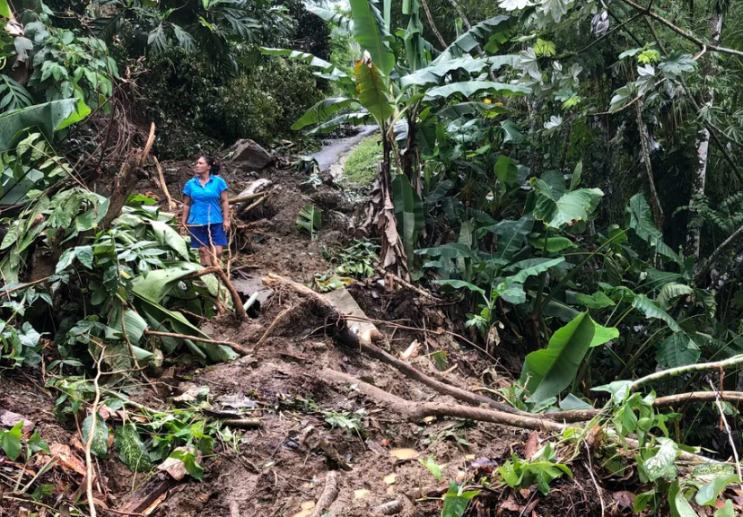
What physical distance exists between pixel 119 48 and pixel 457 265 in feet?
25.8

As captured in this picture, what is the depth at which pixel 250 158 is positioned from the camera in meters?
10.2

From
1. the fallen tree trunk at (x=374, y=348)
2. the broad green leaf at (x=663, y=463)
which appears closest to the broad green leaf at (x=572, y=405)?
the fallen tree trunk at (x=374, y=348)

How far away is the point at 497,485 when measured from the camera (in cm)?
220

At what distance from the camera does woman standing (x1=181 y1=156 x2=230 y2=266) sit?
580 centimetres

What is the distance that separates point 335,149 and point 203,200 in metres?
9.49

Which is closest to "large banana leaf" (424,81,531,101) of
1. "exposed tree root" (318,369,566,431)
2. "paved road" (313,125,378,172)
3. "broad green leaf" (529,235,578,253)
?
"broad green leaf" (529,235,578,253)

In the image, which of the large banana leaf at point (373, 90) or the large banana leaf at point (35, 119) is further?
the large banana leaf at point (373, 90)

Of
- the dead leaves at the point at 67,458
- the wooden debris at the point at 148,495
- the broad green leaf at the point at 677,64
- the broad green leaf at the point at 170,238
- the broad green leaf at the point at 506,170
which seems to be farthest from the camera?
the broad green leaf at the point at 506,170

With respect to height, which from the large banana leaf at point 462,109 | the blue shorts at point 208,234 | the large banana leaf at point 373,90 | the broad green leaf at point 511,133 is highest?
the large banana leaf at point 373,90

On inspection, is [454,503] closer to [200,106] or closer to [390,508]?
[390,508]

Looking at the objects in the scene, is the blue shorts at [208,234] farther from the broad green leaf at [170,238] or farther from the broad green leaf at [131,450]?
the broad green leaf at [131,450]

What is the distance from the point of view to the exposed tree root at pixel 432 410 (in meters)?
2.90

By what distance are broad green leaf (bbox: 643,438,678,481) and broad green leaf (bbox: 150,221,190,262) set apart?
13.6 feet

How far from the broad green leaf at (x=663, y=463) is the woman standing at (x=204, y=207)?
4708 millimetres
